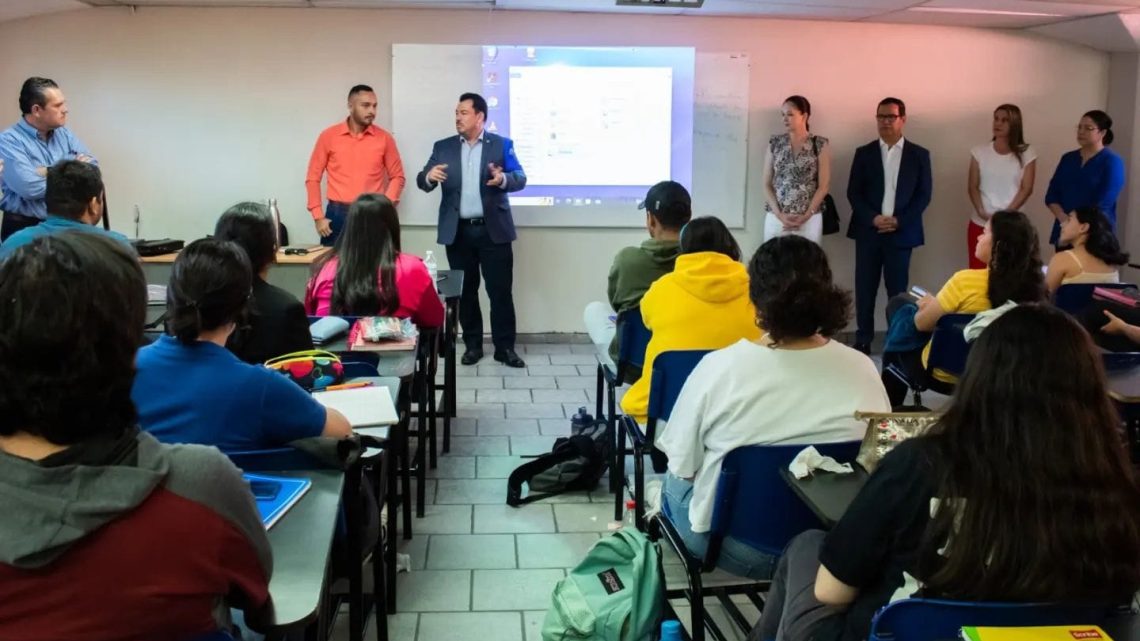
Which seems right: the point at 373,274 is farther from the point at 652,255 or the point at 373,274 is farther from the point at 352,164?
the point at 352,164

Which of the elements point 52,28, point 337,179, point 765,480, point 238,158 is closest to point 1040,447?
point 765,480

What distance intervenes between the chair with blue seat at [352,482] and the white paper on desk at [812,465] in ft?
2.80

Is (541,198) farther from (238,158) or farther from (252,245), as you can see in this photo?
(252,245)

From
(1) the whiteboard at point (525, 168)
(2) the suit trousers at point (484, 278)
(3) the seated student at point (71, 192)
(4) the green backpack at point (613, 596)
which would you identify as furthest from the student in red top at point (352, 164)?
(4) the green backpack at point (613, 596)

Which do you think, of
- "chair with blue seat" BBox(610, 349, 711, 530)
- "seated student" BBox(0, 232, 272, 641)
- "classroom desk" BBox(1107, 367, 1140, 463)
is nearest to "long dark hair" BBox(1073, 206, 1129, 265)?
"classroom desk" BBox(1107, 367, 1140, 463)

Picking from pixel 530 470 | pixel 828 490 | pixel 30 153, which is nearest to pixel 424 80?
pixel 30 153

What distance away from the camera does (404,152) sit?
610 centimetres

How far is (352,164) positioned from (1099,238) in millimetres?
4014

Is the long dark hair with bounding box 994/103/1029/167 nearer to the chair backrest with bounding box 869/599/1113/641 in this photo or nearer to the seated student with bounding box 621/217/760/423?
the seated student with bounding box 621/217/760/423

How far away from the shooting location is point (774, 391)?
6.72 feet

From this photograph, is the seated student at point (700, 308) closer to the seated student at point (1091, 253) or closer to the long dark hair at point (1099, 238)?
the seated student at point (1091, 253)

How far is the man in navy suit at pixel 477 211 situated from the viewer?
5531mm

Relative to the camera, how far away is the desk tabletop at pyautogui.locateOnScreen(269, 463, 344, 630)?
137cm

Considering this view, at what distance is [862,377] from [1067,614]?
86 cm
